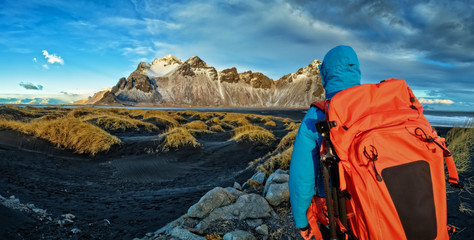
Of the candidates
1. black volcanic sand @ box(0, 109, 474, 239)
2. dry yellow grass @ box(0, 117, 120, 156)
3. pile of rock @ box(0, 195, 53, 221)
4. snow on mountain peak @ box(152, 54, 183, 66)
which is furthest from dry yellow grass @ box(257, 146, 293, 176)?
snow on mountain peak @ box(152, 54, 183, 66)

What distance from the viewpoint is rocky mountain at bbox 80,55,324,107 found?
140 m

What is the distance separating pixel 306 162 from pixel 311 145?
129 millimetres

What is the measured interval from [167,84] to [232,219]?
157246mm

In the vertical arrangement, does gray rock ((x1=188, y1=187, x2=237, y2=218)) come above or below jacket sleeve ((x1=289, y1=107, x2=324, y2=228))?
below

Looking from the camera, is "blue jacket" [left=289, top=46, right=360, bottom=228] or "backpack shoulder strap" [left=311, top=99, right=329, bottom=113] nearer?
"backpack shoulder strap" [left=311, top=99, right=329, bottom=113]

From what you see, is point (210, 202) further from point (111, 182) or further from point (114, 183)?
point (111, 182)

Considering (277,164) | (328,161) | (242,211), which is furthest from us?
(277,164)

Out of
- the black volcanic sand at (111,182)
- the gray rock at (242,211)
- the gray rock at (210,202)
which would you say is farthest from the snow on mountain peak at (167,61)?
the gray rock at (242,211)

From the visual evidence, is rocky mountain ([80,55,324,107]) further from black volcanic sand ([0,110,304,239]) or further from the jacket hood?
the jacket hood

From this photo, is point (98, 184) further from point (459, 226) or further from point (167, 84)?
point (167, 84)

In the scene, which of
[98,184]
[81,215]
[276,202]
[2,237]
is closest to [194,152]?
[98,184]

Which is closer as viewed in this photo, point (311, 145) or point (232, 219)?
point (311, 145)

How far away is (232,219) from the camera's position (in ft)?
11.7

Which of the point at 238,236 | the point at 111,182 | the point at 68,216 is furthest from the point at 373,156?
the point at 111,182
